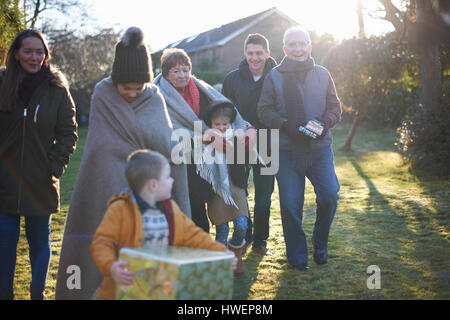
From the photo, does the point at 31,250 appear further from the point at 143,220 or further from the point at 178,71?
the point at 178,71

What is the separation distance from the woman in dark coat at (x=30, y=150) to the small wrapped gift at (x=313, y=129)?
2.15m

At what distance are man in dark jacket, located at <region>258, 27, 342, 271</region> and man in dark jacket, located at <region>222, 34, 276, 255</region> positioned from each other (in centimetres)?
42

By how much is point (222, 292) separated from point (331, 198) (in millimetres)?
2294

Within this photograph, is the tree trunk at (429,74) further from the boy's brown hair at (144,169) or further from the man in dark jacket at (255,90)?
the boy's brown hair at (144,169)

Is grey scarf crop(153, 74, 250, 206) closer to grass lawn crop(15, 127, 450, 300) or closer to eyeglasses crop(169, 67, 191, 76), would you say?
eyeglasses crop(169, 67, 191, 76)

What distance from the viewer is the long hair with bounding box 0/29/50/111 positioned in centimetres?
338

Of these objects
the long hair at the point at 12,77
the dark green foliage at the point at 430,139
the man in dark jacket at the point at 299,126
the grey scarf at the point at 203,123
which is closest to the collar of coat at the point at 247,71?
the man in dark jacket at the point at 299,126

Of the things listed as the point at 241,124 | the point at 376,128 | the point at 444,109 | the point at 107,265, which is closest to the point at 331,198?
the point at 241,124

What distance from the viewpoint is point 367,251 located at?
17.5 ft

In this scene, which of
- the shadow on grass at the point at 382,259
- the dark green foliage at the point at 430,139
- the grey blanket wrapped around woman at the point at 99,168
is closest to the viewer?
the grey blanket wrapped around woman at the point at 99,168

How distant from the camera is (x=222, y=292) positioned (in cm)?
256

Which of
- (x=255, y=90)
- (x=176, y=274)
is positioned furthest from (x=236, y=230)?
(x=176, y=274)

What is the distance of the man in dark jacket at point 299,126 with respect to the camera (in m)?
4.56
